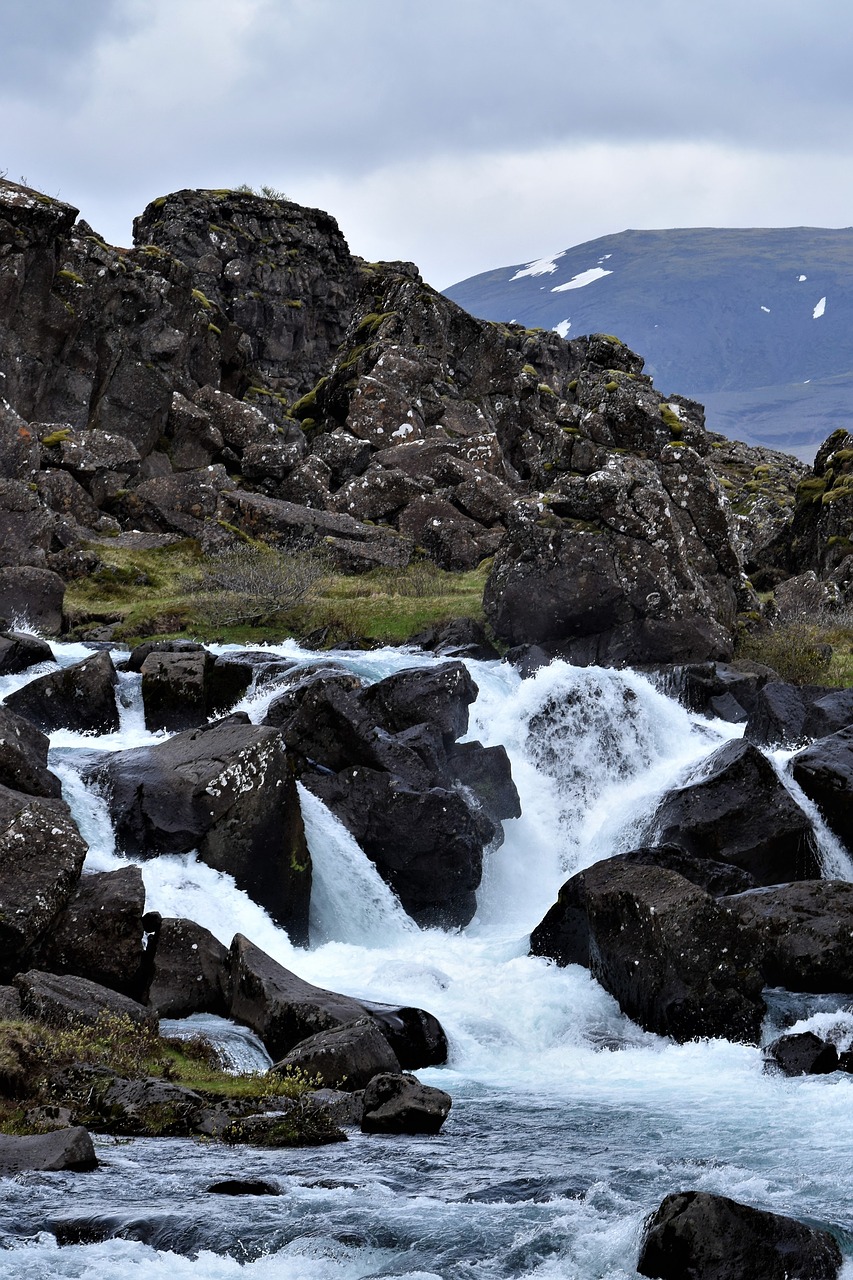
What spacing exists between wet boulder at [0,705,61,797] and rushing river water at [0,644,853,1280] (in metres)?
1.01

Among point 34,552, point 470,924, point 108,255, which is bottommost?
point 470,924

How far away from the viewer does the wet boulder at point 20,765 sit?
880 inches

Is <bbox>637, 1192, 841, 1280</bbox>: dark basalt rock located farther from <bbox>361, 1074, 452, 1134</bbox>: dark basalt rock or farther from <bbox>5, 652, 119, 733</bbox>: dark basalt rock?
<bbox>5, 652, 119, 733</bbox>: dark basalt rock

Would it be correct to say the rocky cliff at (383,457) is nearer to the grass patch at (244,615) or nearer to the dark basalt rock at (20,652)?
the grass patch at (244,615)

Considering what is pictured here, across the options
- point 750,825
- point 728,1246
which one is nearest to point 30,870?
point 728,1246

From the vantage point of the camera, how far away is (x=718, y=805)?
2677 centimetres

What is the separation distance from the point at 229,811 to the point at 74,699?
1039 centimetres

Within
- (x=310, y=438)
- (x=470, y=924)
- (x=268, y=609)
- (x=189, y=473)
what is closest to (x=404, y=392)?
(x=310, y=438)

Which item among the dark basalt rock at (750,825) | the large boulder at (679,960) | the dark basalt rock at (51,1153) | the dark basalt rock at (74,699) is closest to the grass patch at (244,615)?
the dark basalt rock at (74,699)

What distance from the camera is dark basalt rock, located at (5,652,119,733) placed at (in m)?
31.8

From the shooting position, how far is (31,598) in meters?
42.1

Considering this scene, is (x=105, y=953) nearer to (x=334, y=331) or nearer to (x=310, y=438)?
(x=310, y=438)

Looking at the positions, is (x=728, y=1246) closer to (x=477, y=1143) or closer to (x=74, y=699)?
(x=477, y=1143)

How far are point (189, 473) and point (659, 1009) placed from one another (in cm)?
4722
